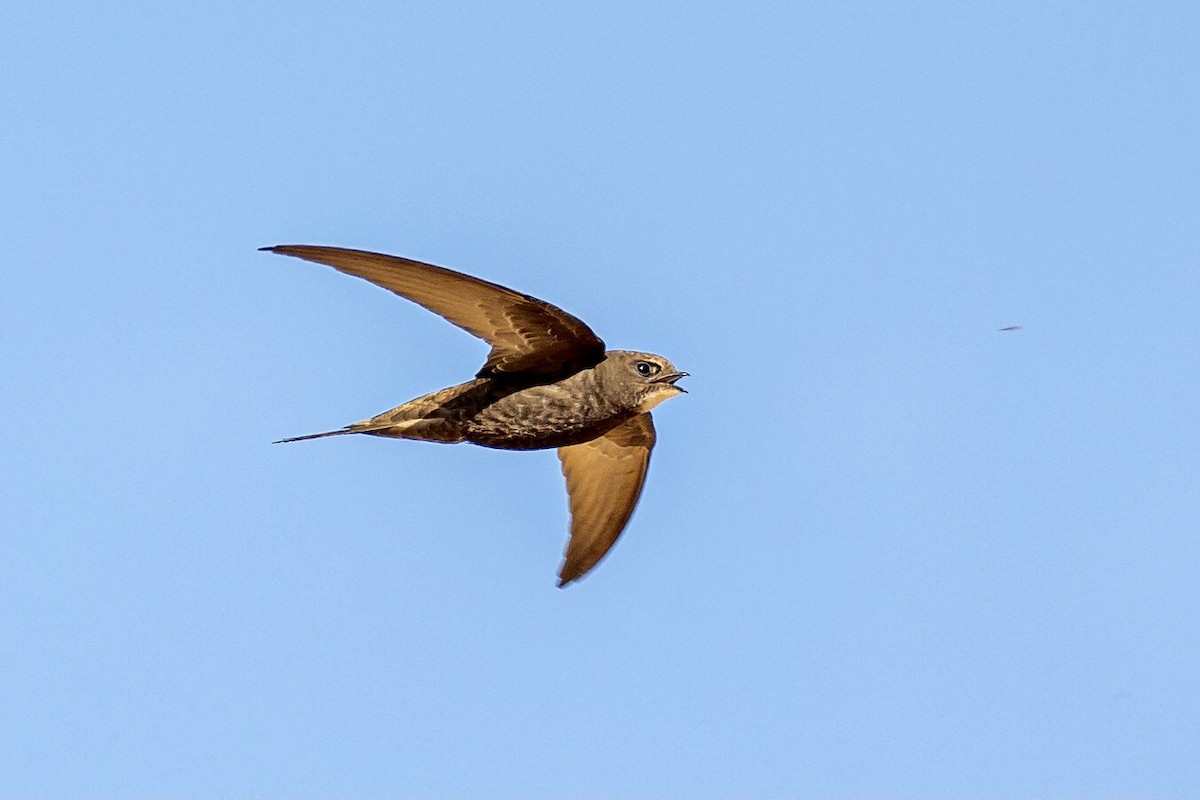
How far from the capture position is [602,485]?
→ 15.8 meters

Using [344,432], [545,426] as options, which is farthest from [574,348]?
[344,432]

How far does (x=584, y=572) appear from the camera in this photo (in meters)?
15.6

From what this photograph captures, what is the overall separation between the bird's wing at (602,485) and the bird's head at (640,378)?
147 cm

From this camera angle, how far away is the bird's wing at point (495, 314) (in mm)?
13172

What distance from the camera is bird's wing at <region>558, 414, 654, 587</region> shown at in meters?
15.7

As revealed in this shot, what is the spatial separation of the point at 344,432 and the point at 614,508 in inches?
107

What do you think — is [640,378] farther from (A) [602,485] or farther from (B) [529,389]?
(A) [602,485]

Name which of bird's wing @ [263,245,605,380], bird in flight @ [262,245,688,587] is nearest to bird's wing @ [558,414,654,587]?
bird in flight @ [262,245,688,587]

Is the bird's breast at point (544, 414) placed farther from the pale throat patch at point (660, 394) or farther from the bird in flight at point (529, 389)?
the pale throat patch at point (660, 394)

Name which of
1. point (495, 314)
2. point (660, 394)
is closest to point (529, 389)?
point (495, 314)

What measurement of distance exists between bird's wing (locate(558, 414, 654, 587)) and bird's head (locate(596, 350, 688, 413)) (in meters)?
1.47

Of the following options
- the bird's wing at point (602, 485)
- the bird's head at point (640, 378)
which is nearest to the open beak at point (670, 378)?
the bird's head at point (640, 378)

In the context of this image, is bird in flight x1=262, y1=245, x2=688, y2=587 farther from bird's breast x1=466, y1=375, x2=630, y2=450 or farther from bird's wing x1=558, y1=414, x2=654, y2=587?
bird's wing x1=558, y1=414, x2=654, y2=587

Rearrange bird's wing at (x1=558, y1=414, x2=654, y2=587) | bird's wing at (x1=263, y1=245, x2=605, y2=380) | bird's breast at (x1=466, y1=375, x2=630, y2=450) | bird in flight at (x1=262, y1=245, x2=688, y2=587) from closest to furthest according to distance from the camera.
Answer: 1. bird's wing at (x1=263, y1=245, x2=605, y2=380)
2. bird in flight at (x1=262, y1=245, x2=688, y2=587)
3. bird's breast at (x1=466, y1=375, x2=630, y2=450)
4. bird's wing at (x1=558, y1=414, x2=654, y2=587)
